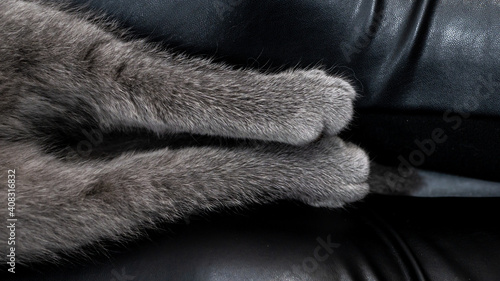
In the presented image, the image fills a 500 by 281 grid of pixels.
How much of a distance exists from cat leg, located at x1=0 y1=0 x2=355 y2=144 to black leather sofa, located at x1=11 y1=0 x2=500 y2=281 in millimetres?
50

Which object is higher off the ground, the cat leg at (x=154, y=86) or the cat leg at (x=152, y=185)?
the cat leg at (x=154, y=86)

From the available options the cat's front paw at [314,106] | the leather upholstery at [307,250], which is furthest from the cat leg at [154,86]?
the leather upholstery at [307,250]

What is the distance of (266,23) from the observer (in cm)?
103

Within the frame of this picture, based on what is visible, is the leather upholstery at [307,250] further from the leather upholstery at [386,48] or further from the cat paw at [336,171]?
the leather upholstery at [386,48]

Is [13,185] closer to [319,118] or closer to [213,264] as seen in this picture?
[213,264]

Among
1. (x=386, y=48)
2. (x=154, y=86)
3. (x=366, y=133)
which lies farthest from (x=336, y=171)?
(x=154, y=86)

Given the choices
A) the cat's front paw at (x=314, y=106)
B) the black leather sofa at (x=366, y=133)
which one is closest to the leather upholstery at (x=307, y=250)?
the black leather sofa at (x=366, y=133)

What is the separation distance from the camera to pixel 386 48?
3.35 ft

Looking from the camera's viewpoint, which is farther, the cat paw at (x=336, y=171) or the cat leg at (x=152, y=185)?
the cat paw at (x=336, y=171)

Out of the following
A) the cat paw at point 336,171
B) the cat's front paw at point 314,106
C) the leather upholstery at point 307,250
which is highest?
the cat's front paw at point 314,106

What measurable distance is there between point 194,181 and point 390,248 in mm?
352

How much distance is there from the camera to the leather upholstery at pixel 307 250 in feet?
3.01

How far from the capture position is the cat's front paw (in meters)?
1.03

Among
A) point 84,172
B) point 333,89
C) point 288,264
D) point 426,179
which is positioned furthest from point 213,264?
point 426,179
